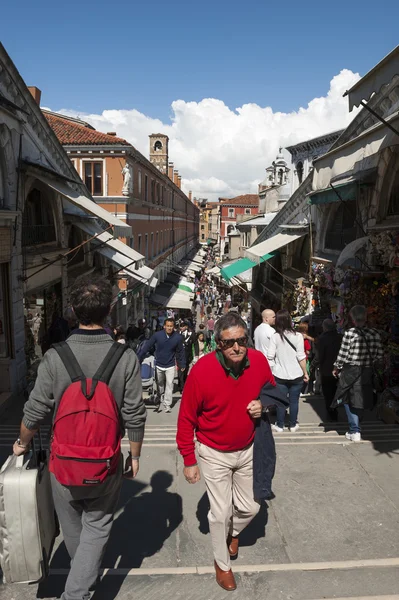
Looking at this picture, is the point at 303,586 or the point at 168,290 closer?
the point at 303,586

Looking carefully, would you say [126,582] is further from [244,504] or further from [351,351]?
[351,351]

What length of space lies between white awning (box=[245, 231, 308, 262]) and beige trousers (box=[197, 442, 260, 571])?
30.0 ft

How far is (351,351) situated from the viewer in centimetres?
560

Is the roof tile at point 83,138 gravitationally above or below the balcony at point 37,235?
above

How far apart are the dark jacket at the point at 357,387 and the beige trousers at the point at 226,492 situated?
2.58 m

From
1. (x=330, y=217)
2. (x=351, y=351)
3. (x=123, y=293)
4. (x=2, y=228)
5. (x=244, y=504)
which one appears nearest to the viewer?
(x=244, y=504)

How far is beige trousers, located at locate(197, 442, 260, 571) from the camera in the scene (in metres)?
3.21

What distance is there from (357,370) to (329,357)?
111 cm

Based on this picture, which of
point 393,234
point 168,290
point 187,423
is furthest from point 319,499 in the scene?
point 168,290

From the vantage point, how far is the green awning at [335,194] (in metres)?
8.50

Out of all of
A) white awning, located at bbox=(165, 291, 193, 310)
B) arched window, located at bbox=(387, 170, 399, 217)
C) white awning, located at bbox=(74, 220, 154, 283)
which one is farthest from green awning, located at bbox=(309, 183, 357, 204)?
white awning, located at bbox=(165, 291, 193, 310)

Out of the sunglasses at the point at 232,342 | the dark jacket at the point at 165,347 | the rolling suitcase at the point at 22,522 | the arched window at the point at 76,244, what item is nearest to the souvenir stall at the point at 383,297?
the dark jacket at the point at 165,347

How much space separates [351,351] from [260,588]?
3116 millimetres

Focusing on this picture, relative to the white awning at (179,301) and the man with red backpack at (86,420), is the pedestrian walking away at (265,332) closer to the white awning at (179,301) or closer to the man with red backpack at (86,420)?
the man with red backpack at (86,420)
